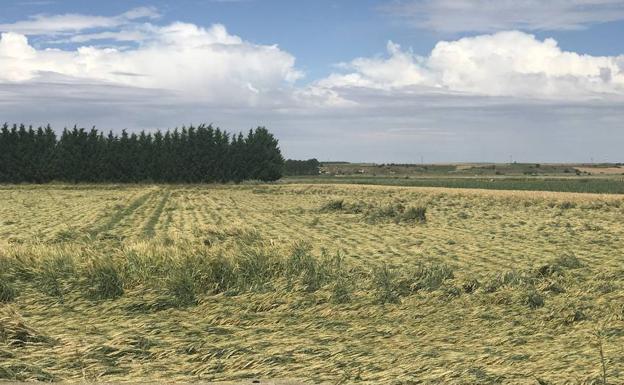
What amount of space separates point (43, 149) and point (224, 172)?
29296 millimetres

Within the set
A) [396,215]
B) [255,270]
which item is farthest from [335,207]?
[255,270]

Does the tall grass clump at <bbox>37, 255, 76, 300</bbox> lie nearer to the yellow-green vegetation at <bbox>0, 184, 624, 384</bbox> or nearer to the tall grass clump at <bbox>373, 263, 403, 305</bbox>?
the yellow-green vegetation at <bbox>0, 184, 624, 384</bbox>

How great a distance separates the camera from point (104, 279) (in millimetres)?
10922

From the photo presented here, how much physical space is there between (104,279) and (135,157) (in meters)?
89.9

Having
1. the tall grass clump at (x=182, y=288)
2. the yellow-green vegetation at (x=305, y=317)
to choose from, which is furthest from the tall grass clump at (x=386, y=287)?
the tall grass clump at (x=182, y=288)

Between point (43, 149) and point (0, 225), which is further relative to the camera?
point (43, 149)

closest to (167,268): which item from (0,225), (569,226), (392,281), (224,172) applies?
(392,281)

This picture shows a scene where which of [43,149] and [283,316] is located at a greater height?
[43,149]

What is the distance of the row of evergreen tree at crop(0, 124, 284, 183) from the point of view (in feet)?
308

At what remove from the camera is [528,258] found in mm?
16688

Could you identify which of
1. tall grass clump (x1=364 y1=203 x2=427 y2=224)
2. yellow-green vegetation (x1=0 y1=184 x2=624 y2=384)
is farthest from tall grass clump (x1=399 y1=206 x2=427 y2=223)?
yellow-green vegetation (x1=0 y1=184 x2=624 y2=384)

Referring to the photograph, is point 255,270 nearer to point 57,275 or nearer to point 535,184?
point 57,275

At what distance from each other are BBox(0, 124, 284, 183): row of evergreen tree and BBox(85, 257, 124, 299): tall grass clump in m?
88.2

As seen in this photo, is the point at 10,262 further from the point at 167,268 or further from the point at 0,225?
the point at 0,225
